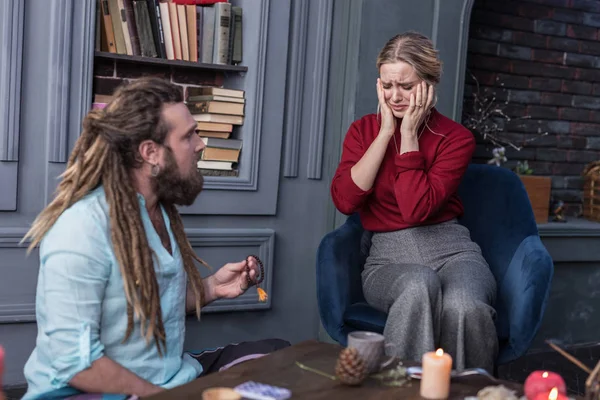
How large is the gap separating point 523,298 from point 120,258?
132 cm

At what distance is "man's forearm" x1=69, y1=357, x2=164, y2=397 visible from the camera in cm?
150

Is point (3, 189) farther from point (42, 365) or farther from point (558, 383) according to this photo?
Answer: point (558, 383)

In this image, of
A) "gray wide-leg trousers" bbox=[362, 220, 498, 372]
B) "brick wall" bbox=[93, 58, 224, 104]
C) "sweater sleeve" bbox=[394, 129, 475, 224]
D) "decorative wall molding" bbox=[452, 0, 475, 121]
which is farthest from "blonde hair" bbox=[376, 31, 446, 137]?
"brick wall" bbox=[93, 58, 224, 104]

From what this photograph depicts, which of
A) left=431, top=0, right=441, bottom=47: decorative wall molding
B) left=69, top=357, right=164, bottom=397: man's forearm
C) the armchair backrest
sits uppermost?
left=431, top=0, right=441, bottom=47: decorative wall molding

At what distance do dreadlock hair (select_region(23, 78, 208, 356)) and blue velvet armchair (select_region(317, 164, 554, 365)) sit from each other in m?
0.86

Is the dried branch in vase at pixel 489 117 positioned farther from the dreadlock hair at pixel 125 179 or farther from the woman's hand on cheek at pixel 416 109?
the dreadlock hair at pixel 125 179

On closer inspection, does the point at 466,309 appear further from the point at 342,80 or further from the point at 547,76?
the point at 547,76

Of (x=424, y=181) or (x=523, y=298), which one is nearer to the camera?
(x=523, y=298)

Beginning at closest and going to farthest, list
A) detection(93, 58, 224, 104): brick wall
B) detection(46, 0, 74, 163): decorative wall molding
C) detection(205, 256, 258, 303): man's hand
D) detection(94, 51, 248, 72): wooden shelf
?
1. detection(205, 256, 258, 303): man's hand
2. detection(46, 0, 74, 163): decorative wall molding
3. detection(94, 51, 248, 72): wooden shelf
4. detection(93, 58, 224, 104): brick wall

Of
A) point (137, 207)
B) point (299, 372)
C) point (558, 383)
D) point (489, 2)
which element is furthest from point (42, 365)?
point (489, 2)

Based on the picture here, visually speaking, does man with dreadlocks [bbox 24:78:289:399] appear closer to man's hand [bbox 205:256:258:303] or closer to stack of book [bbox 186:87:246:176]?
man's hand [bbox 205:256:258:303]

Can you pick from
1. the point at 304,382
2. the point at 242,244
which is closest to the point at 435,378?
the point at 304,382

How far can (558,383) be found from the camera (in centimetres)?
147

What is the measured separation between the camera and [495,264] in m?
2.69
